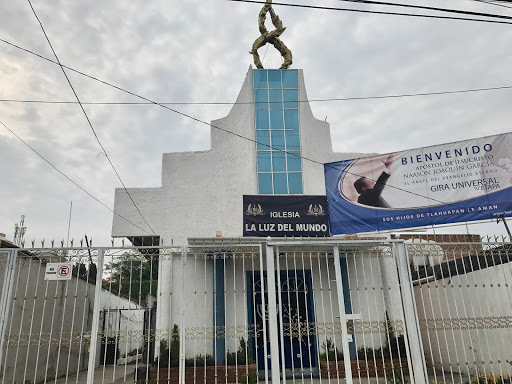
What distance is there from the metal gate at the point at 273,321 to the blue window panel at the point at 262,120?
4.82 m

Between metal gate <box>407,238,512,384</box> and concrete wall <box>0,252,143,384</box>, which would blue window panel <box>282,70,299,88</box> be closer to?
metal gate <box>407,238,512,384</box>

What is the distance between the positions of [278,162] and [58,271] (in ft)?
26.2

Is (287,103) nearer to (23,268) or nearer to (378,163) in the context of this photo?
(378,163)

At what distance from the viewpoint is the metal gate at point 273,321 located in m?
6.09

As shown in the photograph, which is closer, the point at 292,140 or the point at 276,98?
the point at 292,140

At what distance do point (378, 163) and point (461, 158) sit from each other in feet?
5.79

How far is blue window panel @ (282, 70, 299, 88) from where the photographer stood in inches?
535

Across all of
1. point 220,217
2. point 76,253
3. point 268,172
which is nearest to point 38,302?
point 76,253

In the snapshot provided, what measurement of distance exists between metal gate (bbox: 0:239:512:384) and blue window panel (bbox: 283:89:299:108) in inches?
220

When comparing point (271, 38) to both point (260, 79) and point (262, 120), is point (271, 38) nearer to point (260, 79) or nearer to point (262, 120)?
point (260, 79)

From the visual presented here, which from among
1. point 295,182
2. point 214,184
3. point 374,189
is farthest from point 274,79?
point 374,189

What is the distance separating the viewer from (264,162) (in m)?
12.8

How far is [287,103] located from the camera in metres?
13.4

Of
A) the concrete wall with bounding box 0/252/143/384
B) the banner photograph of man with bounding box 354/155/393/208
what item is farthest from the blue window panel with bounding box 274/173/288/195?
the concrete wall with bounding box 0/252/143/384
